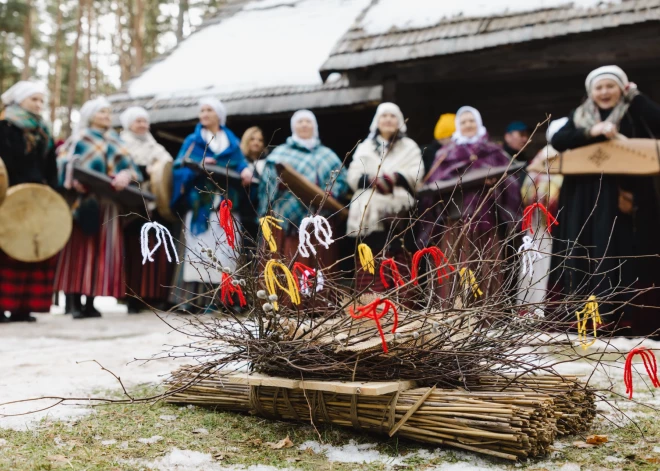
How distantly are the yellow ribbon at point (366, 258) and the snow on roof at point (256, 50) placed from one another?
17.0 feet

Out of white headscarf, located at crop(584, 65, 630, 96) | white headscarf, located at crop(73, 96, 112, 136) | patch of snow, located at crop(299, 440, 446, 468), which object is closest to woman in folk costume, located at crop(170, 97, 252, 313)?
white headscarf, located at crop(73, 96, 112, 136)

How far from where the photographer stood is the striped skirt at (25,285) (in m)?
6.00

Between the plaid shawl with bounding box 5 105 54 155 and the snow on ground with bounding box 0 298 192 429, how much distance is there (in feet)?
4.85

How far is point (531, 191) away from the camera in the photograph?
5.83m

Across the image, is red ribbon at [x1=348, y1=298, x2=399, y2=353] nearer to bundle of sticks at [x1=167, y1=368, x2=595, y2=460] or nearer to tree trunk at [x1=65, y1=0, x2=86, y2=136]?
bundle of sticks at [x1=167, y1=368, x2=595, y2=460]

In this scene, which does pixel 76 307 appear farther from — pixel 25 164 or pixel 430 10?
pixel 430 10

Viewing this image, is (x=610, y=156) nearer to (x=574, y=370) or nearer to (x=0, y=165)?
(x=574, y=370)

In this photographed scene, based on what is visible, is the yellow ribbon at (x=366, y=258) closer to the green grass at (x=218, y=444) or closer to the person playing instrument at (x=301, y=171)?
the green grass at (x=218, y=444)

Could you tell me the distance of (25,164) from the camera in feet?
19.6

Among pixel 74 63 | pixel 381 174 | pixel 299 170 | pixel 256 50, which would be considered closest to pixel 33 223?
pixel 299 170

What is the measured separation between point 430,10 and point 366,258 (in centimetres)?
473

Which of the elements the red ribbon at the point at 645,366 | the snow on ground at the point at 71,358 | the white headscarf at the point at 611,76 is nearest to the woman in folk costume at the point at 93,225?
the snow on ground at the point at 71,358

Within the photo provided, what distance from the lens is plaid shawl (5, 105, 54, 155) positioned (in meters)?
5.87

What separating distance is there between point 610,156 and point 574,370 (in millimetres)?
1798
